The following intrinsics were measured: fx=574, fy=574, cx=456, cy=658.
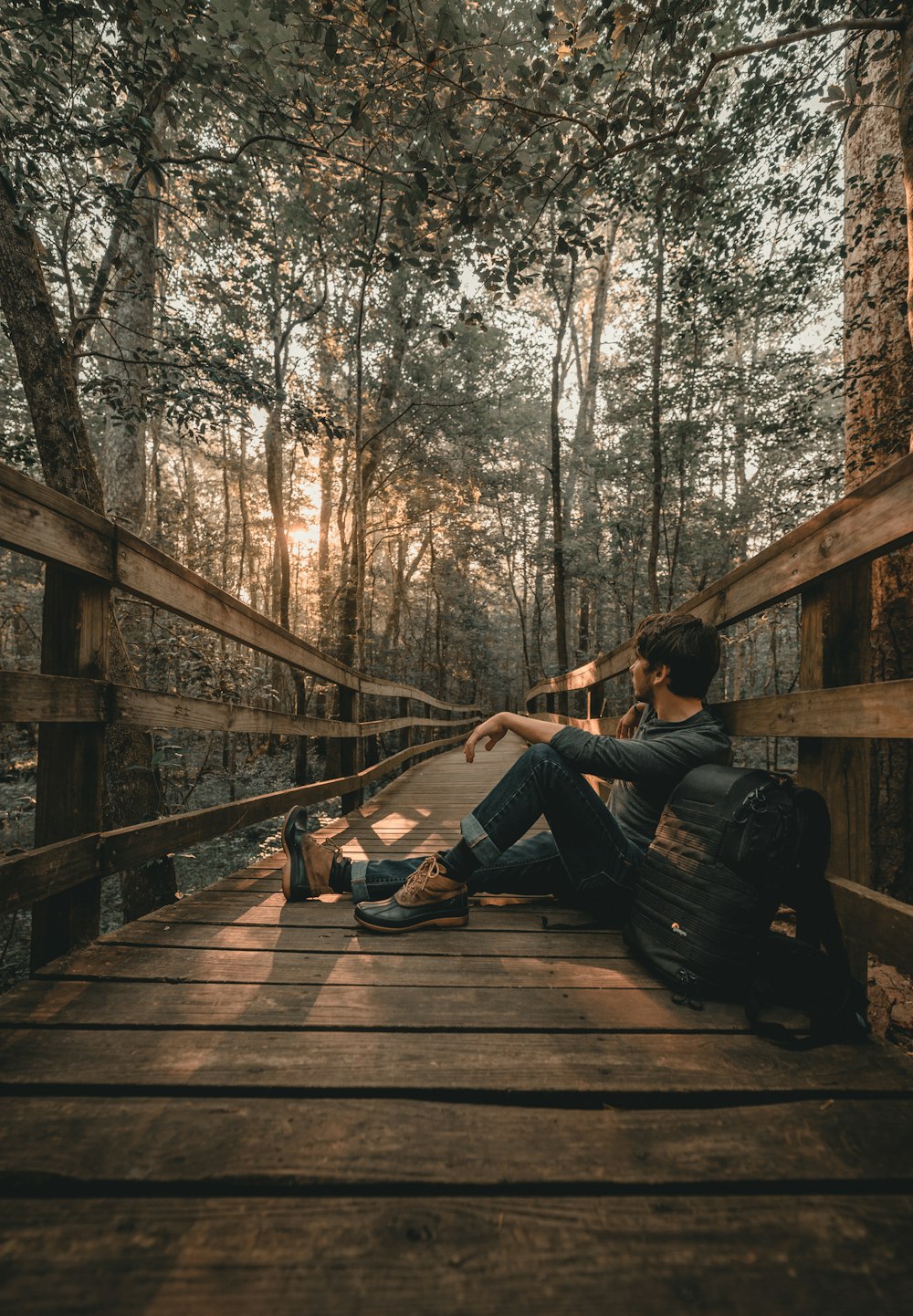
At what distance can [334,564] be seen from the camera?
2225 centimetres

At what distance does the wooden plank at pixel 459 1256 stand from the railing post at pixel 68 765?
986 mm

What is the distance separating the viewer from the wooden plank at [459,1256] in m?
0.75

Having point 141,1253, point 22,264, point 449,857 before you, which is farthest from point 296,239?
point 141,1253

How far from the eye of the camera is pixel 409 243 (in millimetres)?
3854

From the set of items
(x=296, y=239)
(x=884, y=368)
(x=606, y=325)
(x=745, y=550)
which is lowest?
(x=884, y=368)

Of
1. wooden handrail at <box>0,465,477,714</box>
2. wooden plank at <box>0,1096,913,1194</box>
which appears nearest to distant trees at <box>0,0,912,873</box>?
wooden handrail at <box>0,465,477,714</box>

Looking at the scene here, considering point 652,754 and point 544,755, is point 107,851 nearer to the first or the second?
point 544,755

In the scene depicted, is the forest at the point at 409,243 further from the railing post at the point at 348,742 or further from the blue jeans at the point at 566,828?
the blue jeans at the point at 566,828

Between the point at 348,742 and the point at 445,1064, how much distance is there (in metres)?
3.21

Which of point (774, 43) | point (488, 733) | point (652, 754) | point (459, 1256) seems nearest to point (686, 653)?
point (652, 754)

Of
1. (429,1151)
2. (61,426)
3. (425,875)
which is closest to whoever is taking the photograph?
(429,1151)

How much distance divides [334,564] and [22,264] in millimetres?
19074

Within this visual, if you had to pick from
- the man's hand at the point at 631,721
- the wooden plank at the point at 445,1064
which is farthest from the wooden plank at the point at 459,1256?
the man's hand at the point at 631,721

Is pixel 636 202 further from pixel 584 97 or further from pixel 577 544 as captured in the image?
pixel 577 544
